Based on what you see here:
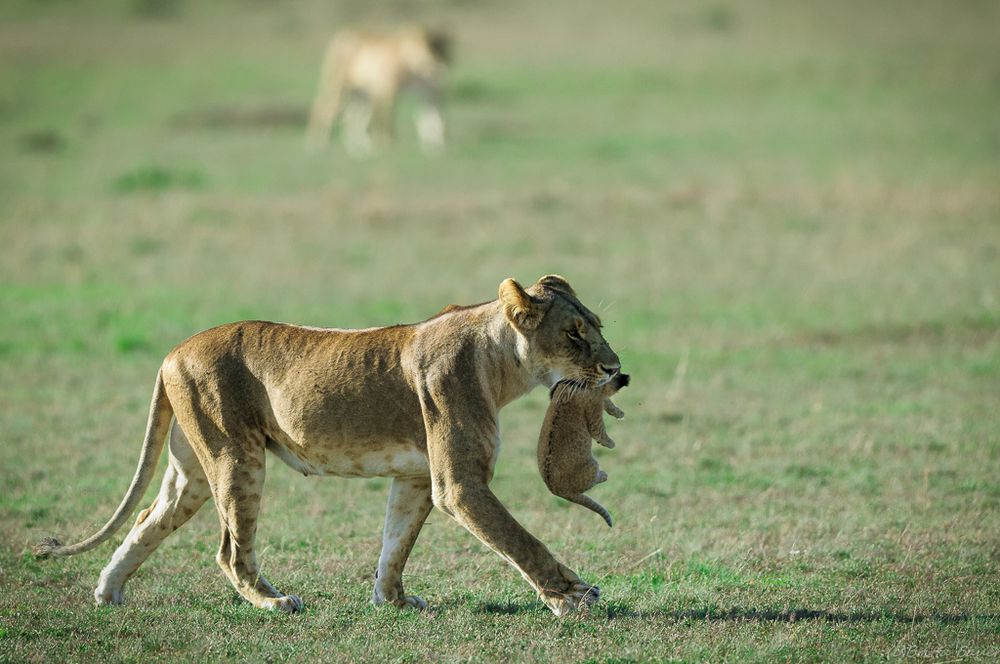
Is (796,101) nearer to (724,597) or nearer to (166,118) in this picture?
(166,118)

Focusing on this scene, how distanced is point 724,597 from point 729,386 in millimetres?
4810

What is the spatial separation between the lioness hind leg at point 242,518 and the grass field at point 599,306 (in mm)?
149

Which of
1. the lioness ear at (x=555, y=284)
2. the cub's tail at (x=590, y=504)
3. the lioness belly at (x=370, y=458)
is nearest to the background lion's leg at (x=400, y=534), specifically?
the lioness belly at (x=370, y=458)

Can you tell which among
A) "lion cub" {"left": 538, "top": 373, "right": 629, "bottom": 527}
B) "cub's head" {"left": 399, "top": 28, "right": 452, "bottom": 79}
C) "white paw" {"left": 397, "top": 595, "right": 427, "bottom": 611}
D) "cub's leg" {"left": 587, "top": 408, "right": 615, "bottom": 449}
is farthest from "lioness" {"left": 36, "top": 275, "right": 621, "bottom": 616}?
"cub's head" {"left": 399, "top": 28, "right": 452, "bottom": 79}

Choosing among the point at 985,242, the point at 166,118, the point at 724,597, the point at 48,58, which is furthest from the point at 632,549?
the point at 48,58

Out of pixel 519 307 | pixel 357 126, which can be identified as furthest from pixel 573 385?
pixel 357 126

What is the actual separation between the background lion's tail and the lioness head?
1.68m

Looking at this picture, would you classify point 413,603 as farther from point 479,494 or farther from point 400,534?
point 479,494

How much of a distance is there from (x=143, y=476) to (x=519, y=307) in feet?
6.15

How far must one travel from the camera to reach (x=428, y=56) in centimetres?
2562

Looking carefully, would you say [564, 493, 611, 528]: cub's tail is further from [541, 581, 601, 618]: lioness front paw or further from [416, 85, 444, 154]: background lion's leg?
[416, 85, 444, 154]: background lion's leg

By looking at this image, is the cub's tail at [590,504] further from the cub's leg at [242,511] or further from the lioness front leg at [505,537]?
the cub's leg at [242,511]

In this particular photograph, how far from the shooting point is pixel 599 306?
7.09 m

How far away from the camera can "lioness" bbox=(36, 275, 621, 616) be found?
6.09 meters
